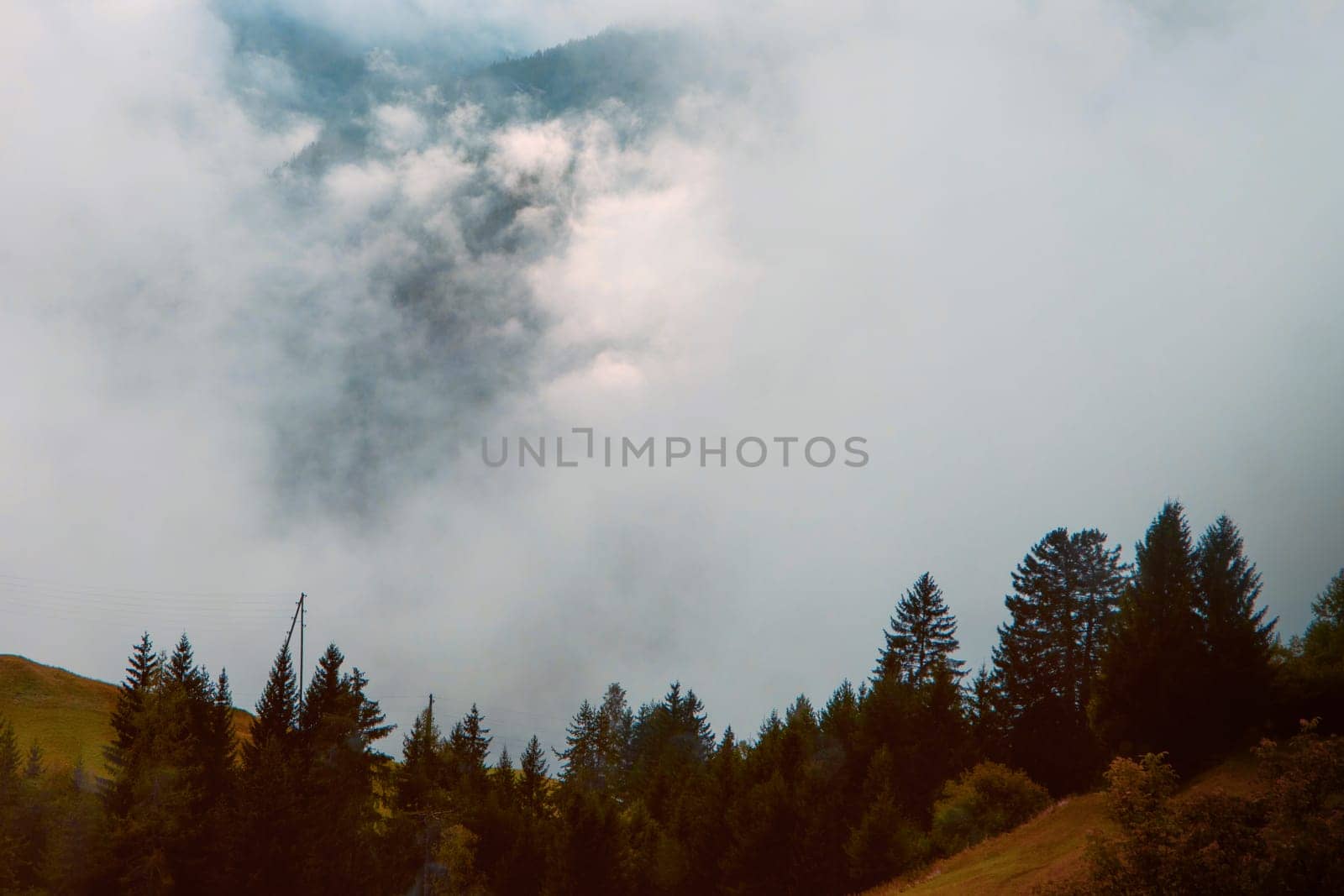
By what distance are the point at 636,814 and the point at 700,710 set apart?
2184 inches

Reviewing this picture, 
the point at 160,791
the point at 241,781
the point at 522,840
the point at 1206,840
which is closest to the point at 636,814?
the point at 522,840

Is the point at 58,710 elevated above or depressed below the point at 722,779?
above

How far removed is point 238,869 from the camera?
7544 centimetres

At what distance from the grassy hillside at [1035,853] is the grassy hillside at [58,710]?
91927 mm

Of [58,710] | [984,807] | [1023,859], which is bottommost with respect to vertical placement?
[1023,859]

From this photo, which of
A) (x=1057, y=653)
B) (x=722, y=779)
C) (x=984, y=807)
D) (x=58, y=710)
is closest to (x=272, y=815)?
(x=722, y=779)

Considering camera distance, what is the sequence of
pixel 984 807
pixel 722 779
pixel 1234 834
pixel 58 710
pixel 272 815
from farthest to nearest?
pixel 58 710, pixel 722 779, pixel 272 815, pixel 984 807, pixel 1234 834

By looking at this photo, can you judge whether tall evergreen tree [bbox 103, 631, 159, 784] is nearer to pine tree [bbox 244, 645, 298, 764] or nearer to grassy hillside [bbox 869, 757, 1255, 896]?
pine tree [bbox 244, 645, 298, 764]

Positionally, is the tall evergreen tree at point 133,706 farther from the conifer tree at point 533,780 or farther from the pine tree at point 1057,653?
the pine tree at point 1057,653

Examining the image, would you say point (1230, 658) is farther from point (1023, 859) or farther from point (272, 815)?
point (272, 815)

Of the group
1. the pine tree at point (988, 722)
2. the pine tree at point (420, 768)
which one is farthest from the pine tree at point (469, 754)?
the pine tree at point (988, 722)

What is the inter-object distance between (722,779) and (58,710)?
98.4m

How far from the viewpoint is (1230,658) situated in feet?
179

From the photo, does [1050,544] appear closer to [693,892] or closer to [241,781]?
[693,892]
